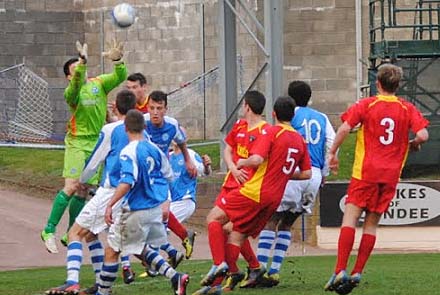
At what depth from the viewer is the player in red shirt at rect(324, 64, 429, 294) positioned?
10961mm

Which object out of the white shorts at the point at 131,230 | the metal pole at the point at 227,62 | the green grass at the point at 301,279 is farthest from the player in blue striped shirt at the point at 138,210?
the metal pole at the point at 227,62

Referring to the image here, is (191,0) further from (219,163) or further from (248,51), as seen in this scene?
(219,163)

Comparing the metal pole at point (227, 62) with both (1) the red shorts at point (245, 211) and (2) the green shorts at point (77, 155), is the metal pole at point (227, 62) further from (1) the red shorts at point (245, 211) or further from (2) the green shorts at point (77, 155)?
(1) the red shorts at point (245, 211)

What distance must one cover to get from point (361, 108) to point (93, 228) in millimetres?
2638

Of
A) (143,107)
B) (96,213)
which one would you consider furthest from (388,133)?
(143,107)

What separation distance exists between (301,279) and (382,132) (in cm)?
258

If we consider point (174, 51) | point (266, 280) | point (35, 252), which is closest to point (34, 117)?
point (174, 51)

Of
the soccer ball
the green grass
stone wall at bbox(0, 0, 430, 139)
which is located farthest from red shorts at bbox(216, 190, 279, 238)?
stone wall at bbox(0, 0, 430, 139)

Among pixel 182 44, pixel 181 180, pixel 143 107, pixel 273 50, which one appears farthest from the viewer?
pixel 182 44

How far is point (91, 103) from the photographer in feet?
43.6

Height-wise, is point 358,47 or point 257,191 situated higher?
point 358,47

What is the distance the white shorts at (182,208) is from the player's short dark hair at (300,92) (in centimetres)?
265

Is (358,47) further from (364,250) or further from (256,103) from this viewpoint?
(364,250)

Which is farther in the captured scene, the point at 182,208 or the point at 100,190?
the point at 182,208
